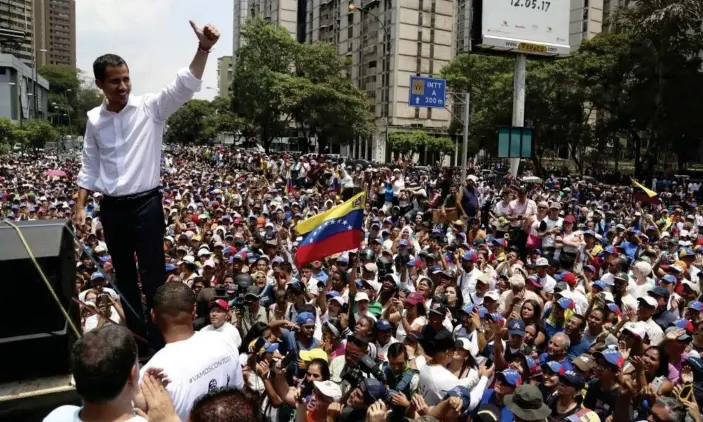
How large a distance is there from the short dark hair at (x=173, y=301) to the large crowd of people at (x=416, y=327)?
0.01 metres

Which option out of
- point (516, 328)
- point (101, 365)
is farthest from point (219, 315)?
point (101, 365)

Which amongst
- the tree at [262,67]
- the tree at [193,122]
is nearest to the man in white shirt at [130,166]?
the tree at [262,67]

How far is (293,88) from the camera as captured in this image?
44.0m

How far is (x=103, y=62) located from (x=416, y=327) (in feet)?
14.6

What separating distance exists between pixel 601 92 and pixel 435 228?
29000 millimetres

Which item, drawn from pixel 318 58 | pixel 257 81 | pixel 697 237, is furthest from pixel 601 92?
pixel 697 237

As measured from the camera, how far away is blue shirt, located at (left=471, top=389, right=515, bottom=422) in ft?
15.8

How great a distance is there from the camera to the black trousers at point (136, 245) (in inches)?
144

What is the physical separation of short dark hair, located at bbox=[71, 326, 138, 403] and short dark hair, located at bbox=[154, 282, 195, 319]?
3.08 ft

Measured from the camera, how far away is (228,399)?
2273 mm

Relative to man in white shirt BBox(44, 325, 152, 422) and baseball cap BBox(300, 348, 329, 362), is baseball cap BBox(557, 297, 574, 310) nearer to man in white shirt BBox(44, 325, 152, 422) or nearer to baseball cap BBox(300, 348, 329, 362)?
baseball cap BBox(300, 348, 329, 362)

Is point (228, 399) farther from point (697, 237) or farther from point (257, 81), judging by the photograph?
point (257, 81)

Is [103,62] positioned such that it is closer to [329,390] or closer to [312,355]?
[329,390]

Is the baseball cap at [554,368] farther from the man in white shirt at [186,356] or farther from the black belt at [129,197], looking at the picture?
the black belt at [129,197]
